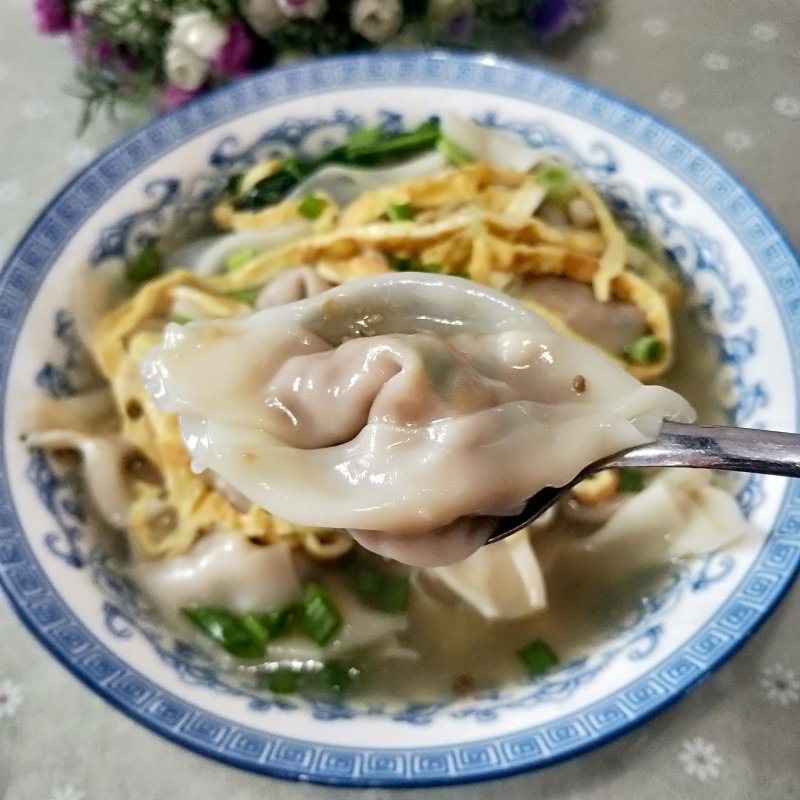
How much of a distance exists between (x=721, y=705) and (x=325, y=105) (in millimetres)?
1574

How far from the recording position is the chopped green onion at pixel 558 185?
1984 millimetres

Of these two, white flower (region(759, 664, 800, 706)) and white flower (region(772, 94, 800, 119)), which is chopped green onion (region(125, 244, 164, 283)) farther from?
white flower (region(772, 94, 800, 119))

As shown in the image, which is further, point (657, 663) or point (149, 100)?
point (149, 100)

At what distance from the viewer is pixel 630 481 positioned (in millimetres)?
1765

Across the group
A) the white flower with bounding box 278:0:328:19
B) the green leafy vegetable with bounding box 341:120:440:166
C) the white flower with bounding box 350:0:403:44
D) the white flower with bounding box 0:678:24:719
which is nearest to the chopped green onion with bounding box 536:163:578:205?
the green leafy vegetable with bounding box 341:120:440:166

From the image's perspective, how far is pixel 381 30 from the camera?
227cm

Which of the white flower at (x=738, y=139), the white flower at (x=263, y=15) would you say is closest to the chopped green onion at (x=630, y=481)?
the white flower at (x=738, y=139)

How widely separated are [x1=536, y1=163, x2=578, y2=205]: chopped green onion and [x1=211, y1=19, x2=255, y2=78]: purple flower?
87cm

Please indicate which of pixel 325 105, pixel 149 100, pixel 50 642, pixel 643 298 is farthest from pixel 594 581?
pixel 149 100

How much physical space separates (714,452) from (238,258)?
4.10ft

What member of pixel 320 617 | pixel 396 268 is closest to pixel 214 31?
pixel 396 268

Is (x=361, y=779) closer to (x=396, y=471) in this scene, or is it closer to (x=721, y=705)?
(x=396, y=471)

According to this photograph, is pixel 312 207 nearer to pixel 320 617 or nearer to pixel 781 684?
pixel 320 617

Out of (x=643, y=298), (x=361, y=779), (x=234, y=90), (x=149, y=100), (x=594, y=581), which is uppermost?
(x=234, y=90)
